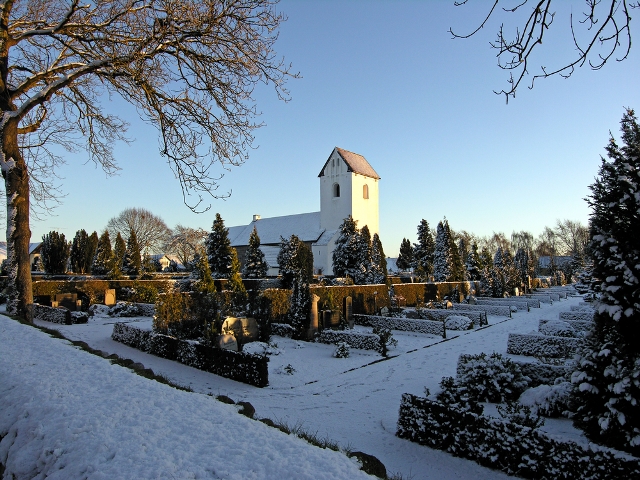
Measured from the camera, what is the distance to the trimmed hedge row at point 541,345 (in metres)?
12.1

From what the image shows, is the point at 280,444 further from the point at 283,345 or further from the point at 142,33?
the point at 283,345

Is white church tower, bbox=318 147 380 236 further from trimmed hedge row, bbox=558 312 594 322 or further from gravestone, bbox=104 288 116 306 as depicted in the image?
gravestone, bbox=104 288 116 306

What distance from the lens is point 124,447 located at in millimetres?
3150

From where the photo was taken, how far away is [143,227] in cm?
5566

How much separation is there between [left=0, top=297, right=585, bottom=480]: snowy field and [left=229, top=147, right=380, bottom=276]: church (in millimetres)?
31588

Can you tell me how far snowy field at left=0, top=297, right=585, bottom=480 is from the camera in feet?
10.3

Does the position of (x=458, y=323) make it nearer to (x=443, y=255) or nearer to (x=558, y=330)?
(x=558, y=330)

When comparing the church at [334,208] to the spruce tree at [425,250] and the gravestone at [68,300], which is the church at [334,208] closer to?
the spruce tree at [425,250]

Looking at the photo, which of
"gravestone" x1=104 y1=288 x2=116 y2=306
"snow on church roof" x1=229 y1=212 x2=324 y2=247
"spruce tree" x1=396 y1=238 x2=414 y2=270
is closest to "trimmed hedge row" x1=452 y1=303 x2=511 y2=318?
"gravestone" x1=104 y1=288 x2=116 y2=306

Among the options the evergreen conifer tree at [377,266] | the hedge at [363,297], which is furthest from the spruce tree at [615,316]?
the evergreen conifer tree at [377,266]

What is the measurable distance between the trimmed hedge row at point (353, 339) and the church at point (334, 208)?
93.6 feet

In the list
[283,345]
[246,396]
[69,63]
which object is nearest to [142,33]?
[69,63]

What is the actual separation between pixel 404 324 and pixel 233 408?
13.6m

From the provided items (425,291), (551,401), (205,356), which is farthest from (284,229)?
(551,401)
